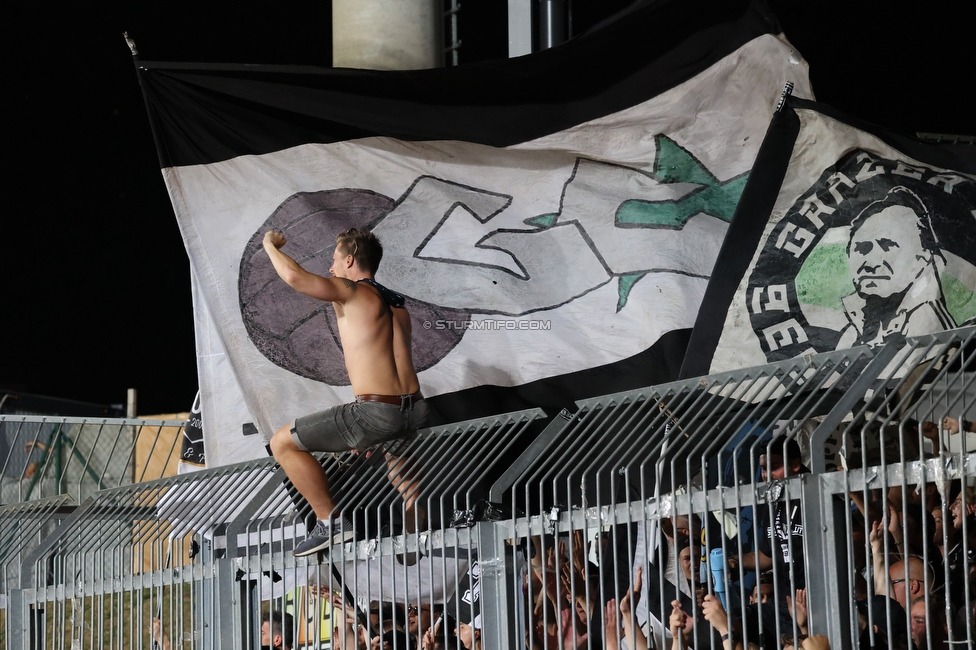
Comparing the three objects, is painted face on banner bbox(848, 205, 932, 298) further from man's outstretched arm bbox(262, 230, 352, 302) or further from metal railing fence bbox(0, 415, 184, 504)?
metal railing fence bbox(0, 415, 184, 504)

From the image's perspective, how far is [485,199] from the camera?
9164 mm

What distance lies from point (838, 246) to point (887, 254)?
361mm

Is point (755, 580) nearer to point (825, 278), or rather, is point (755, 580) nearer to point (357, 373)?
point (825, 278)

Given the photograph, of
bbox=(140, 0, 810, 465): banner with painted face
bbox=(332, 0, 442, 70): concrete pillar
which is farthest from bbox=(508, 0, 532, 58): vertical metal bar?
bbox=(140, 0, 810, 465): banner with painted face

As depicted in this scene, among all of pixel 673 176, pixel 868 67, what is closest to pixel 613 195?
pixel 673 176

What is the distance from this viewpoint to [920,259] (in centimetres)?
759

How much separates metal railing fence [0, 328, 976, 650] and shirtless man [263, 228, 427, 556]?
7.1 inches

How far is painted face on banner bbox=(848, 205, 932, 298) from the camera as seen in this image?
7598 mm

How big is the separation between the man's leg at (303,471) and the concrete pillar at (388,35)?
5.26 meters

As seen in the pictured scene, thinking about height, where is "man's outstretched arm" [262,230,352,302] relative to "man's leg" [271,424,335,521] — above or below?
above

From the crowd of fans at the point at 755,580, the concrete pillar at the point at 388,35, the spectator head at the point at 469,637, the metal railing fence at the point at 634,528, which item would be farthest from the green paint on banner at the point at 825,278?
the concrete pillar at the point at 388,35

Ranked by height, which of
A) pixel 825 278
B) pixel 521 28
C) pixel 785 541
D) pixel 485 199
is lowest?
pixel 785 541

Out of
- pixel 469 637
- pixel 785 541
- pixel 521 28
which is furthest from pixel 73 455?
pixel 785 541

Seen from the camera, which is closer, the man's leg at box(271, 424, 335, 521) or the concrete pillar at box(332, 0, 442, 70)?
the man's leg at box(271, 424, 335, 521)
